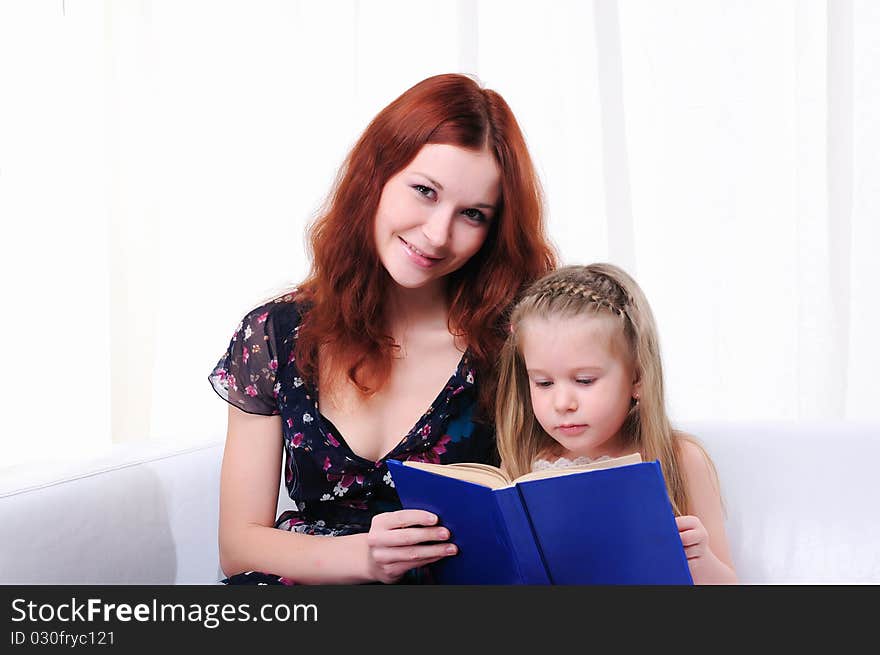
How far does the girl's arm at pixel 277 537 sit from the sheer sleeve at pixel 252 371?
23 mm

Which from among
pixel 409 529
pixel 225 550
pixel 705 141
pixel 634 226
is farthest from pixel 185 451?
pixel 705 141

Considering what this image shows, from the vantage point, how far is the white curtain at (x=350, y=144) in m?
2.30

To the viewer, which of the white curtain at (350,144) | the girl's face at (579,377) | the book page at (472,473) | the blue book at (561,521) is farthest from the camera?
the white curtain at (350,144)

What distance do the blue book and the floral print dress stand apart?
0.29 meters

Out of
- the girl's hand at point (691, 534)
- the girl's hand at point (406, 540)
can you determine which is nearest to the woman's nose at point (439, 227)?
the girl's hand at point (406, 540)

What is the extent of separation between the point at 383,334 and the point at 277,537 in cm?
36

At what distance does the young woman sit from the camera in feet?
4.58

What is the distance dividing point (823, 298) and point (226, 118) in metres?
1.69

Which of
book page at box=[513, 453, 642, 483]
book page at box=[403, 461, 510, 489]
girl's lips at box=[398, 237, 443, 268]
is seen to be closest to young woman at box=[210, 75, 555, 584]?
girl's lips at box=[398, 237, 443, 268]

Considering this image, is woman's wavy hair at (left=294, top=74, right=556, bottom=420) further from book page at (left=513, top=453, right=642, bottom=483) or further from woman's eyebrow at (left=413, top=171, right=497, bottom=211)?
book page at (left=513, top=453, right=642, bottom=483)

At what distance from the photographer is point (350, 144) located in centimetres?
254

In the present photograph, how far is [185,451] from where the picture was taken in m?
1.71

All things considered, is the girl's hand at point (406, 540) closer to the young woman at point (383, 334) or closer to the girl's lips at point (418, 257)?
the young woman at point (383, 334)

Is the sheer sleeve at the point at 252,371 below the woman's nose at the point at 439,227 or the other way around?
below
